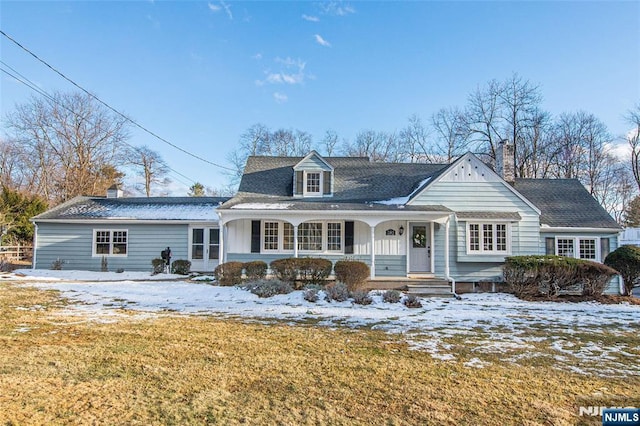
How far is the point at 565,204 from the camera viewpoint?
50.2ft

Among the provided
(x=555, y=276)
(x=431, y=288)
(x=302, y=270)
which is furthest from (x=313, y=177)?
(x=555, y=276)

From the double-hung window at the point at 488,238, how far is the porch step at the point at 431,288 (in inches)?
77.2

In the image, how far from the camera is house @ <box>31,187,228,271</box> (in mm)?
16344

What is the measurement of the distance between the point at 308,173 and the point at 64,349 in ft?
38.0

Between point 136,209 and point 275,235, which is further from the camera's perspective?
point 136,209

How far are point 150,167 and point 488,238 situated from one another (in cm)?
3741

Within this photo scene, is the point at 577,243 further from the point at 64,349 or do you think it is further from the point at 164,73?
the point at 164,73

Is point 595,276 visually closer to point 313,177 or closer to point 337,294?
point 337,294

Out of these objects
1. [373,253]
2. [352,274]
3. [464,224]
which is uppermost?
[464,224]

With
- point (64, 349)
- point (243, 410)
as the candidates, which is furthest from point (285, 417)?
point (64, 349)

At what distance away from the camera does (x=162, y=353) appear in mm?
5129

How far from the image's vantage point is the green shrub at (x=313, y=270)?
12.1 meters

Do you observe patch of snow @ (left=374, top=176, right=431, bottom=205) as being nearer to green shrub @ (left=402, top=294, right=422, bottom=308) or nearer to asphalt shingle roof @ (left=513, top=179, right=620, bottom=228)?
asphalt shingle roof @ (left=513, top=179, right=620, bottom=228)

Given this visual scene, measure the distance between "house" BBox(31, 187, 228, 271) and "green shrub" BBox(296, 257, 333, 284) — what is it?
621cm
